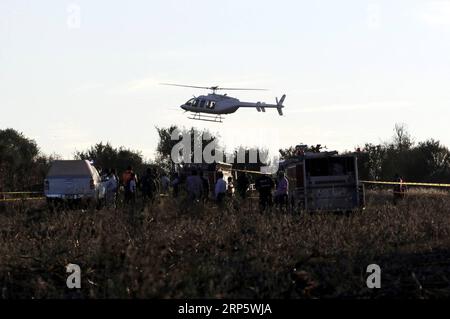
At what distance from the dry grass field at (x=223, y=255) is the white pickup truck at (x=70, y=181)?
10354mm

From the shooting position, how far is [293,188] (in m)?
29.6

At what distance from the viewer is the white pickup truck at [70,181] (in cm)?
3191

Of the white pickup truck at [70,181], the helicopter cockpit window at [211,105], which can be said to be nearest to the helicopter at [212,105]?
the helicopter cockpit window at [211,105]

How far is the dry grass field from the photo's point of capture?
37.3 feet

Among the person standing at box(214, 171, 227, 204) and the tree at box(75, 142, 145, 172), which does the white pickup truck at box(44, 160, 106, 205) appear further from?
the tree at box(75, 142, 145, 172)

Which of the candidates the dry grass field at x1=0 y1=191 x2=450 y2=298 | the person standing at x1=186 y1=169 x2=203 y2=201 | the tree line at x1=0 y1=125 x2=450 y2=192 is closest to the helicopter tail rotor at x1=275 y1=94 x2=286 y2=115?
the tree line at x1=0 y1=125 x2=450 y2=192

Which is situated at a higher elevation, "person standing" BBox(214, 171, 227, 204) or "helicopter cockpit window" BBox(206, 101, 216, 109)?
"helicopter cockpit window" BBox(206, 101, 216, 109)

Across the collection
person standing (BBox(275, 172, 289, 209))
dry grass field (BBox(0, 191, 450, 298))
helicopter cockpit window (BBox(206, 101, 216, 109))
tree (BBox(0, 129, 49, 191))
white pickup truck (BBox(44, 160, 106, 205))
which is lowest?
dry grass field (BBox(0, 191, 450, 298))

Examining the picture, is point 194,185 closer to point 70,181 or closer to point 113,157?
point 70,181

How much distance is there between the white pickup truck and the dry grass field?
10.4 meters

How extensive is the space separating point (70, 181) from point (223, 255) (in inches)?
715

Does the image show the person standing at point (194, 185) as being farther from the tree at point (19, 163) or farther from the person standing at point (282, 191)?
the tree at point (19, 163)

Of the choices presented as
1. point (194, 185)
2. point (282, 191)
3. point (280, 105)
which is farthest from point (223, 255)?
point (280, 105)
